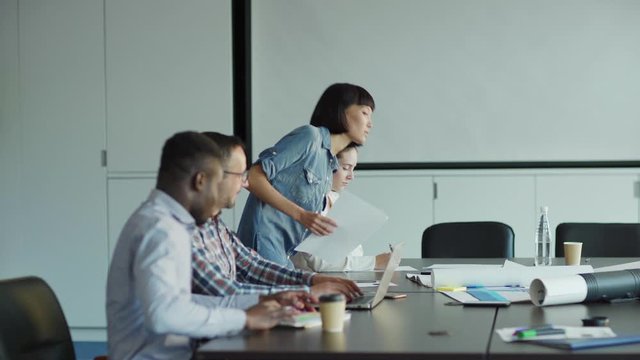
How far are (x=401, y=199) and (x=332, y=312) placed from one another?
13.1 feet

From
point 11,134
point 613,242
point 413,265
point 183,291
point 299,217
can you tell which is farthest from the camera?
point 11,134

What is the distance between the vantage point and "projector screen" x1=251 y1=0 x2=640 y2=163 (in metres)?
5.83

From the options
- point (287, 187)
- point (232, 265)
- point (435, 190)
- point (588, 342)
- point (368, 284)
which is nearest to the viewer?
point (588, 342)

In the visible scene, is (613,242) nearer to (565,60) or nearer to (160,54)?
(565,60)

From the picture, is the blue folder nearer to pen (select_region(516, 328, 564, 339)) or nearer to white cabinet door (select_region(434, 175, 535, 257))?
pen (select_region(516, 328, 564, 339))

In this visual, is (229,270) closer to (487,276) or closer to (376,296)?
(376,296)

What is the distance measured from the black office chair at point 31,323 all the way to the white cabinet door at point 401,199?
372 centimetres

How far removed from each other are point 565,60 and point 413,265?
270 cm

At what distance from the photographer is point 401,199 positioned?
19.5 ft

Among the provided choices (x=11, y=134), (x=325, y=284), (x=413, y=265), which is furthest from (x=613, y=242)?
(x=11, y=134)

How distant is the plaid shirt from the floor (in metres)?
2.96

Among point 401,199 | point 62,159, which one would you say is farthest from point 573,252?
point 62,159

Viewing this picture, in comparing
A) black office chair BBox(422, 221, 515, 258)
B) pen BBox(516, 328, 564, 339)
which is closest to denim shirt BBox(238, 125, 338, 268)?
black office chair BBox(422, 221, 515, 258)

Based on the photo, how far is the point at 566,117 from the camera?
586 centimetres
